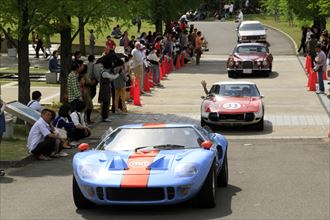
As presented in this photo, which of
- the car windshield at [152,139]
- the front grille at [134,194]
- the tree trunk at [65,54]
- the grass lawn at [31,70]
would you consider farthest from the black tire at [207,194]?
the grass lawn at [31,70]

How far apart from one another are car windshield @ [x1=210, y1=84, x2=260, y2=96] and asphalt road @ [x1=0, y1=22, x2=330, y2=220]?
1.07 metres

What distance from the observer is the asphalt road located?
34.1 feet

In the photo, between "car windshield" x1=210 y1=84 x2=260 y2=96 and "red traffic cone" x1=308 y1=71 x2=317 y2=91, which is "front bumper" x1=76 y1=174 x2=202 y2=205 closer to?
"car windshield" x1=210 y1=84 x2=260 y2=96

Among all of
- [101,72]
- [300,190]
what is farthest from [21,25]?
[300,190]

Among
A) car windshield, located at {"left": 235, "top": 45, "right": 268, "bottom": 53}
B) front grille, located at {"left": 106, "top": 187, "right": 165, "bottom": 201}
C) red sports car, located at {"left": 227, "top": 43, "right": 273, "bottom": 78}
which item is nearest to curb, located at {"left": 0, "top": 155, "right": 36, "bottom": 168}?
front grille, located at {"left": 106, "top": 187, "right": 165, "bottom": 201}

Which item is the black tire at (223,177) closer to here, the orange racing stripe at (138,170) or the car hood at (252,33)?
the orange racing stripe at (138,170)

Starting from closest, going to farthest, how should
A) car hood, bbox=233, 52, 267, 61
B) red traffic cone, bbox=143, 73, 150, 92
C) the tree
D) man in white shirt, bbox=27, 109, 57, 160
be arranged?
1. man in white shirt, bbox=27, 109, 57, 160
2. the tree
3. red traffic cone, bbox=143, 73, 150, 92
4. car hood, bbox=233, 52, 267, 61

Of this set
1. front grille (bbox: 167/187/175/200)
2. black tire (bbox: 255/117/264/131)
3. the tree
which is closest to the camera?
front grille (bbox: 167/187/175/200)

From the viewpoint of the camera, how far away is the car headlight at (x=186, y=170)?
9.99 metres

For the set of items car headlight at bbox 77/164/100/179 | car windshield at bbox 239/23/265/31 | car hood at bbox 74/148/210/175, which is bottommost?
car headlight at bbox 77/164/100/179

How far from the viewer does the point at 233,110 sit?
19.9m

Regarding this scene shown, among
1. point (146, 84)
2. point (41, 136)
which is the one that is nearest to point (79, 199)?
point (41, 136)

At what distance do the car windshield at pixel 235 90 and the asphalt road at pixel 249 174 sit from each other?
3.51ft

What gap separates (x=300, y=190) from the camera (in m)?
12.0
